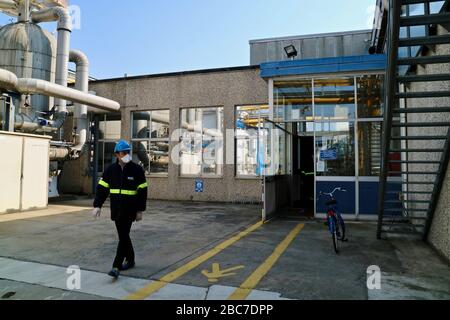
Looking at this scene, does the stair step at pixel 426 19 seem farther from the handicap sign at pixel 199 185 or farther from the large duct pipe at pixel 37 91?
the large duct pipe at pixel 37 91

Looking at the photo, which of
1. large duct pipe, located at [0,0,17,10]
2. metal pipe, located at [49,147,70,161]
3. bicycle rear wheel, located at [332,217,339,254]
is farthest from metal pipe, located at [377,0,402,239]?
large duct pipe, located at [0,0,17,10]

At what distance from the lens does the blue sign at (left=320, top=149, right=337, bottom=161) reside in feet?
29.7

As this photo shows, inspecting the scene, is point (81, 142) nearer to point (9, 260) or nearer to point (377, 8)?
point (9, 260)

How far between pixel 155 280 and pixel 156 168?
10283mm

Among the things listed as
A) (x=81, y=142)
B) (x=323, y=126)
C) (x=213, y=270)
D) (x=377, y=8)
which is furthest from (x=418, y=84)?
(x=81, y=142)

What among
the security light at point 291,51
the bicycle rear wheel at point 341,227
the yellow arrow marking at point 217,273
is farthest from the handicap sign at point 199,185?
the yellow arrow marking at point 217,273

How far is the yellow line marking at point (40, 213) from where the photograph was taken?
8.90 meters

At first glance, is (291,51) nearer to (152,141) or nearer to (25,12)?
(152,141)

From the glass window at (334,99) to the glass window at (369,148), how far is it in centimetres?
52

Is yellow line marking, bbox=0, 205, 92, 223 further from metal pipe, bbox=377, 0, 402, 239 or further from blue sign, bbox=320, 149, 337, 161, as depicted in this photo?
metal pipe, bbox=377, 0, 402, 239

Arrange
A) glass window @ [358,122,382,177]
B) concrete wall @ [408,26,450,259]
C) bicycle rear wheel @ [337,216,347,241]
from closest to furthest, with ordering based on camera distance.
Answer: concrete wall @ [408,26,450,259], bicycle rear wheel @ [337,216,347,241], glass window @ [358,122,382,177]

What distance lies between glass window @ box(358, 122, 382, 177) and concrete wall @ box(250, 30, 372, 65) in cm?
701

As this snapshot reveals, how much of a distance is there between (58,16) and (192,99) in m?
6.47

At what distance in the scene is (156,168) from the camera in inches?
561
